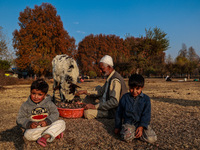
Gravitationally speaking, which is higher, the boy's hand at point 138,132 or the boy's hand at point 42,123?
the boy's hand at point 42,123

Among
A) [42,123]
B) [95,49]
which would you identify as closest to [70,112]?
[42,123]

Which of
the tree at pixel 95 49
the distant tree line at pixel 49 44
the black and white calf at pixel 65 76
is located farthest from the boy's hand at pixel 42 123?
the tree at pixel 95 49

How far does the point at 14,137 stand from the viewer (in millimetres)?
3127

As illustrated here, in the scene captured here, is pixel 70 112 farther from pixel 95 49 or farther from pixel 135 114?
pixel 95 49

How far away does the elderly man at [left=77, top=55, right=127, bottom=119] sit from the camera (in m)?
3.98

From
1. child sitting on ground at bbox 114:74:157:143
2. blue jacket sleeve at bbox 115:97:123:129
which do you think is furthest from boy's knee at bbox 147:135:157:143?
blue jacket sleeve at bbox 115:97:123:129

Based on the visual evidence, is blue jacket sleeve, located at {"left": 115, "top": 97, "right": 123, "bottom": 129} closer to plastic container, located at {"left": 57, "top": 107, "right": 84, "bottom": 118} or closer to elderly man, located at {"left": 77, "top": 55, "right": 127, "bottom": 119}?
elderly man, located at {"left": 77, "top": 55, "right": 127, "bottom": 119}

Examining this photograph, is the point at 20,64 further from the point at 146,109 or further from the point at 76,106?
the point at 146,109

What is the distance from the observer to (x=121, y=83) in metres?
4.14

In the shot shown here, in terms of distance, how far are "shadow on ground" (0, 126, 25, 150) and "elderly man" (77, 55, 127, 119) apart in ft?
5.17

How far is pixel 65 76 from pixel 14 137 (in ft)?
6.57

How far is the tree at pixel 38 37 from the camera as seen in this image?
25953mm

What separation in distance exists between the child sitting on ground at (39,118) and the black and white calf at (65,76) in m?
1.60

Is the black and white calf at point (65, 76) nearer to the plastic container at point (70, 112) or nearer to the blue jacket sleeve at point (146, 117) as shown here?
the plastic container at point (70, 112)
